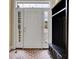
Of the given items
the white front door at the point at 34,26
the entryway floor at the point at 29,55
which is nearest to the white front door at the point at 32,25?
the white front door at the point at 34,26

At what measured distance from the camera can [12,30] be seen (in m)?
7.56

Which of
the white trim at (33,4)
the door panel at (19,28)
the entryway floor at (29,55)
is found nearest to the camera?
the entryway floor at (29,55)

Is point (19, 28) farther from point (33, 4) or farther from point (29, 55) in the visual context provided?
point (29, 55)

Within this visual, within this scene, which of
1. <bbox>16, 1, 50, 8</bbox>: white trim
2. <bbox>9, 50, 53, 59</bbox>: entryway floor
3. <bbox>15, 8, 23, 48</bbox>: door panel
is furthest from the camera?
<bbox>16, 1, 50, 8</bbox>: white trim

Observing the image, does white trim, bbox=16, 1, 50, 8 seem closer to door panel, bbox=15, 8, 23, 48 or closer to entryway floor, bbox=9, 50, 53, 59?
door panel, bbox=15, 8, 23, 48

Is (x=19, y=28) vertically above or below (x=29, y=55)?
above

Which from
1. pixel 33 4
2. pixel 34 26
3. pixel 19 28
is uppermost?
pixel 33 4

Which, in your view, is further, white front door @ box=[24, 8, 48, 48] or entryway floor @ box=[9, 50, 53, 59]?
white front door @ box=[24, 8, 48, 48]

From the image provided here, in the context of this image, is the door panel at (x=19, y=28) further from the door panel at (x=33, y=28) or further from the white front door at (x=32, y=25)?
the door panel at (x=33, y=28)

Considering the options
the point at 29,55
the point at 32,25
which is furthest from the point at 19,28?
the point at 29,55

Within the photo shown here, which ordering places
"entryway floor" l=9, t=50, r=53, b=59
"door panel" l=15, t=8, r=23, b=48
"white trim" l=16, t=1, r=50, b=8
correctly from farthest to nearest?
"white trim" l=16, t=1, r=50, b=8 → "door panel" l=15, t=8, r=23, b=48 → "entryway floor" l=9, t=50, r=53, b=59

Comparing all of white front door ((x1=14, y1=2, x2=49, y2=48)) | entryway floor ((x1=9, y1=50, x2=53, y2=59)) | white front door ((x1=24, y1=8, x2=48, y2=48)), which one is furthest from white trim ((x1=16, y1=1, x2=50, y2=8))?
entryway floor ((x1=9, y1=50, x2=53, y2=59))
